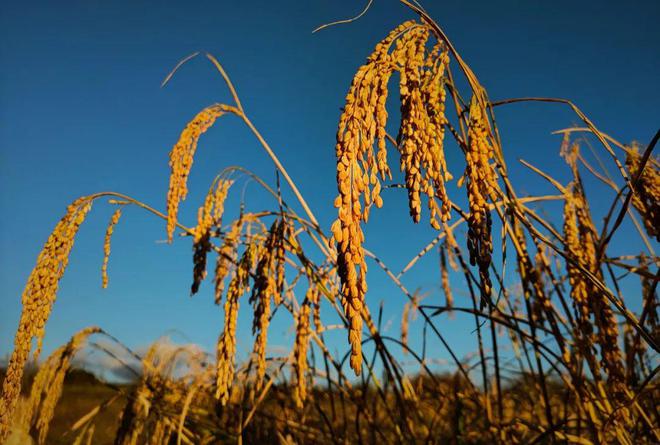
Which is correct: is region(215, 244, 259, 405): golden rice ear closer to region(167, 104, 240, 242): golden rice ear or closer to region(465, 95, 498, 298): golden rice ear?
region(167, 104, 240, 242): golden rice ear

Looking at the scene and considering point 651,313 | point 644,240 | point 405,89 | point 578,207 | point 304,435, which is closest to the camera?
point 405,89

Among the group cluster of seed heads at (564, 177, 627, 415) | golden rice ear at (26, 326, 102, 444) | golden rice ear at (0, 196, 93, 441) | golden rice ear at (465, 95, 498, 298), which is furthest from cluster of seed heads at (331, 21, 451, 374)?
golden rice ear at (26, 326, 102, 444)

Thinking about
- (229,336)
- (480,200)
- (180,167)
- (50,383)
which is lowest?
(50,383)

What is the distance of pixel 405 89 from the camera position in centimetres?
84

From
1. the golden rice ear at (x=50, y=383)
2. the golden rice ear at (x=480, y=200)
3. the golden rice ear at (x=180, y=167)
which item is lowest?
the golden rice ear at (x=50, y=383)

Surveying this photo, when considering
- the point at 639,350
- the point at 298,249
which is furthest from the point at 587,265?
the point at 298,249

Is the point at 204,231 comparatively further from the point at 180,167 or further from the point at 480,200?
the point at 480,200

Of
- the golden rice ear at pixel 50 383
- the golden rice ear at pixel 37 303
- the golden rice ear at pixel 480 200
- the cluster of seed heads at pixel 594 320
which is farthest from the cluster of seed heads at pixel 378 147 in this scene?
the golden rice ear at pixel 50 383

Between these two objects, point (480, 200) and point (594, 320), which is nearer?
point (480, 200)

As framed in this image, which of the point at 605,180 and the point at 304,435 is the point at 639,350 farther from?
the point at 304,435

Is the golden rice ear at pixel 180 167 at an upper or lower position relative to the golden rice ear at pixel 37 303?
upper

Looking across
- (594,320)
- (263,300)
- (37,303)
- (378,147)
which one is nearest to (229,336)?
(263,300)

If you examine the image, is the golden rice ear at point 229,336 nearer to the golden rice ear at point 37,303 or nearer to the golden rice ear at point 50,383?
the golden rice ear at point 37,303

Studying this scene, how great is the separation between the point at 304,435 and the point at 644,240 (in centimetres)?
200
